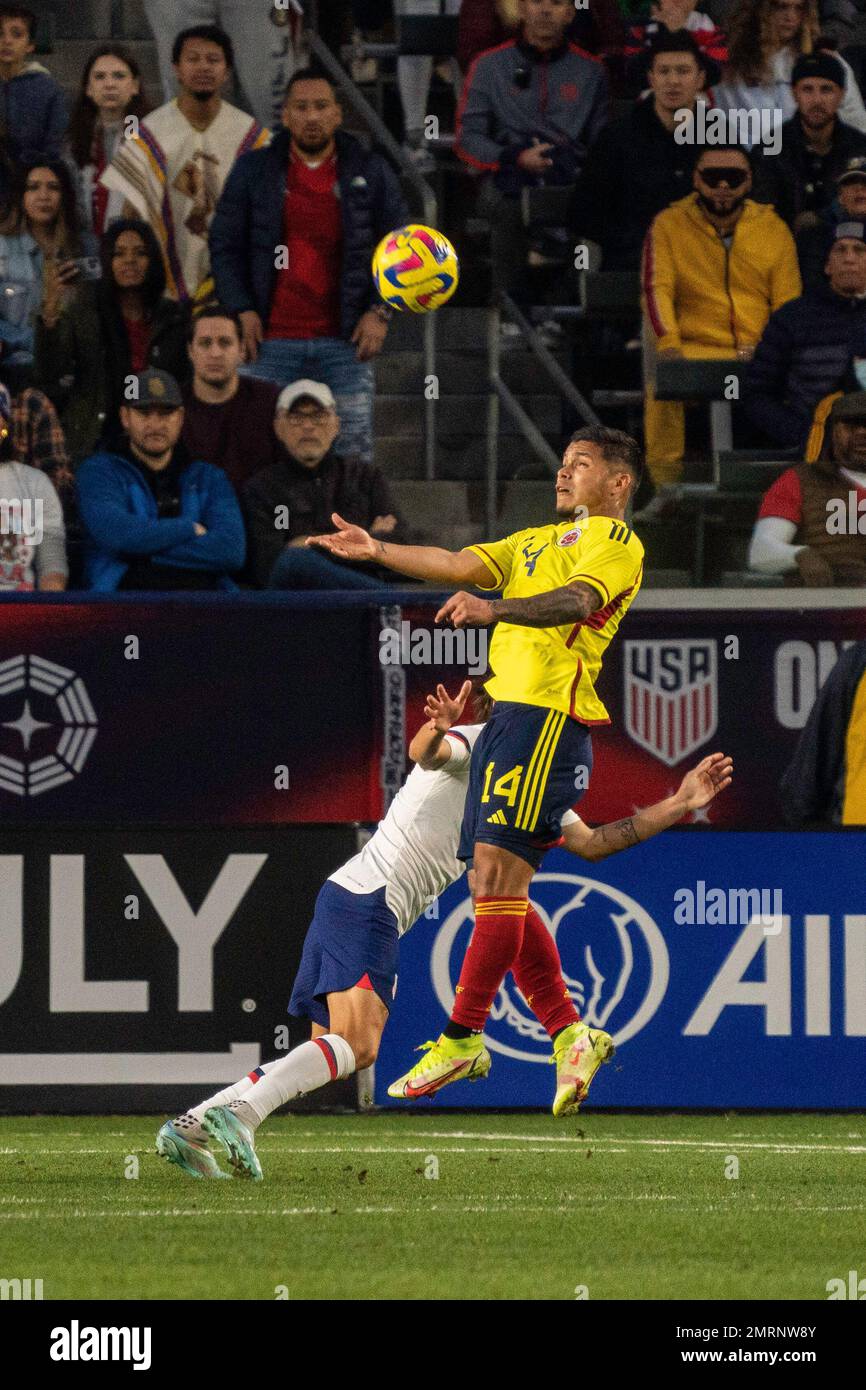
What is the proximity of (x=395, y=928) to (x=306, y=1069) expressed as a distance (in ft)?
2.37

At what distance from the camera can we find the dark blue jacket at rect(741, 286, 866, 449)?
35.5 feet

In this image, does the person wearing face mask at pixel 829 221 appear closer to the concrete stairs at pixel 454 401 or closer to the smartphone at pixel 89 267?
the concrete stairs at pixel 454 401

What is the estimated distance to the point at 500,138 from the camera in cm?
1242

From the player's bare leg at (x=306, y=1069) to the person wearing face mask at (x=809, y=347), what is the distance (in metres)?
4.86

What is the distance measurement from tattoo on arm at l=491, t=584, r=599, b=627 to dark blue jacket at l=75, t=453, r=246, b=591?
11.2ft

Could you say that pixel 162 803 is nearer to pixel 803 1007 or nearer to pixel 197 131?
pixel 803 1007

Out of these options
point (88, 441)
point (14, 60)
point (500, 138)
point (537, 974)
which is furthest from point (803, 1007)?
point (14, 60)

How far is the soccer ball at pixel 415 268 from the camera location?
1021cm

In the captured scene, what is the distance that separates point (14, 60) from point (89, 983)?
528 cm

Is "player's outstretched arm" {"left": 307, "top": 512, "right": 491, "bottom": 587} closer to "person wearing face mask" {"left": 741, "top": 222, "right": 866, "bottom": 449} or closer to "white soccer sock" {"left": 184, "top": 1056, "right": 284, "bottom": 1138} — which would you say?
"white soccer sock" {"left": 184, "top": 1056, "right": 284, "bottom": 1138}

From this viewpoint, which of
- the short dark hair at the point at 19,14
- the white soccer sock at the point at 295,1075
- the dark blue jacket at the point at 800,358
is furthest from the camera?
the short dark hair at the point at 19,14
